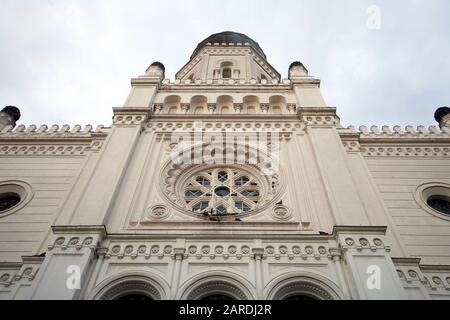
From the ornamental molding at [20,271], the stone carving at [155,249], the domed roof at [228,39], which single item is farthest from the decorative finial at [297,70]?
the ornamental molding at [20,271]

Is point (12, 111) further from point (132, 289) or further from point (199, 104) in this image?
point (132, 289)

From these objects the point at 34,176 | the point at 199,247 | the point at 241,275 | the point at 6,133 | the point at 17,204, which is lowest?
the point at 241,275

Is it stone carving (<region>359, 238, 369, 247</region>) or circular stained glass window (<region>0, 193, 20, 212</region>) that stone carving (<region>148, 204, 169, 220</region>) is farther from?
stone carving (<region>359, 238, 369, 247</region>)

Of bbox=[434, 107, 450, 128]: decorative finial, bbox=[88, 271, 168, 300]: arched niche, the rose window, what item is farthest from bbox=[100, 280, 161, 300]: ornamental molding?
bbox=[434, 107, 450, 128]: decorative finial

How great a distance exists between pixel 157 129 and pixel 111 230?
5.39 metres

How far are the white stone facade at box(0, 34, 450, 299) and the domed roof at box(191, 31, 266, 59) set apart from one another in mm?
10762

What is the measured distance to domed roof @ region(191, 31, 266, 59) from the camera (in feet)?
89.5

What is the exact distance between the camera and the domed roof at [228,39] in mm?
27286

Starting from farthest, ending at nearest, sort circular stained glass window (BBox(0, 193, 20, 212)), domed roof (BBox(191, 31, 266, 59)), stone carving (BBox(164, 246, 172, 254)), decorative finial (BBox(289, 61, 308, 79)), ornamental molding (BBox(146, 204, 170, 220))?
domed roof (BBox(191, 31, 266, 59)) → decorative finial (BBox(289, 61, 308, 79)) → circular stained glass window (BBox(0, 193, 20, 212)) → ornamental molding (BBox(146, 204, 170, 220)) → stone carving (BBox(164, 246, 172, 254))

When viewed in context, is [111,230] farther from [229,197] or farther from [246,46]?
[246,46]

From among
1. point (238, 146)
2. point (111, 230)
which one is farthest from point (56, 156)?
point (238, 146)

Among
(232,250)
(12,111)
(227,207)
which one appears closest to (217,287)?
(232,250)

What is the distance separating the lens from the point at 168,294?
27.6 ft

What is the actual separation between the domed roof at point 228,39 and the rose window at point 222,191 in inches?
620
